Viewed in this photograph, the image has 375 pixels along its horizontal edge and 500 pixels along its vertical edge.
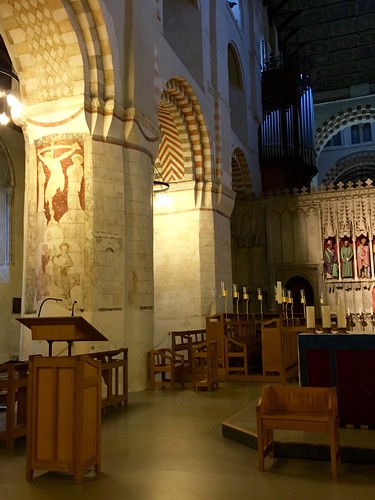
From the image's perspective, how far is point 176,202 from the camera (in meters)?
13.0

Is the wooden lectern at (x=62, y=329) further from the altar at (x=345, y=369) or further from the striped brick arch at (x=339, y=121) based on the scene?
the striped brick arch at (x=339, y=121)

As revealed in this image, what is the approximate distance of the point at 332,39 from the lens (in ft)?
76.3

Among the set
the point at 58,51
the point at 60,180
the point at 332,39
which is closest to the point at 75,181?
the point at 60,180

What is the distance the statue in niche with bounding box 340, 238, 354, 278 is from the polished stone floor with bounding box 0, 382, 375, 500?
10.1 metres

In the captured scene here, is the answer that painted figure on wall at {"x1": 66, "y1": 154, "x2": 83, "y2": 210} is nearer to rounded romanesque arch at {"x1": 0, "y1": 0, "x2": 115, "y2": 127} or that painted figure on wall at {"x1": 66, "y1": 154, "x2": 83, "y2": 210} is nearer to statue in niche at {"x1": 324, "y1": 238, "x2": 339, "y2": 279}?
rounded romanesque arch at {"x1": 0, "y1": 0, "x2": 115, "y2": 127}

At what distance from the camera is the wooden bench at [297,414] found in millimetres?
4035

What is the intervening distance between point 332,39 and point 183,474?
23165 mm

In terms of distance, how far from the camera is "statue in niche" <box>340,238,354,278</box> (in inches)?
583

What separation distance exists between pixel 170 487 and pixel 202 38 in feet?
38.3

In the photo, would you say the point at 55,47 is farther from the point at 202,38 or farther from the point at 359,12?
the point at 359,12

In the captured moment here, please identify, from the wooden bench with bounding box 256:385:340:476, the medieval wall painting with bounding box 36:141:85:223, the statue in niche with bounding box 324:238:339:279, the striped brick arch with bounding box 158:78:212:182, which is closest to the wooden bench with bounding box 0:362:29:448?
the wooden bench with bounding box 256:385:340:476

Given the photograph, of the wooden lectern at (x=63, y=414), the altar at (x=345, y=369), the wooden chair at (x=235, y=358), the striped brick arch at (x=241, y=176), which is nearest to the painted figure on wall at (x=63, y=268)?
the wooden chair at (x=235, y=358)

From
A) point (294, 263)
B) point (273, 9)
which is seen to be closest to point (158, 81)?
point (294, 263)

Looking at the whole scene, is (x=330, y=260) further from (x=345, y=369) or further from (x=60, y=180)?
(x=345, y=369)
